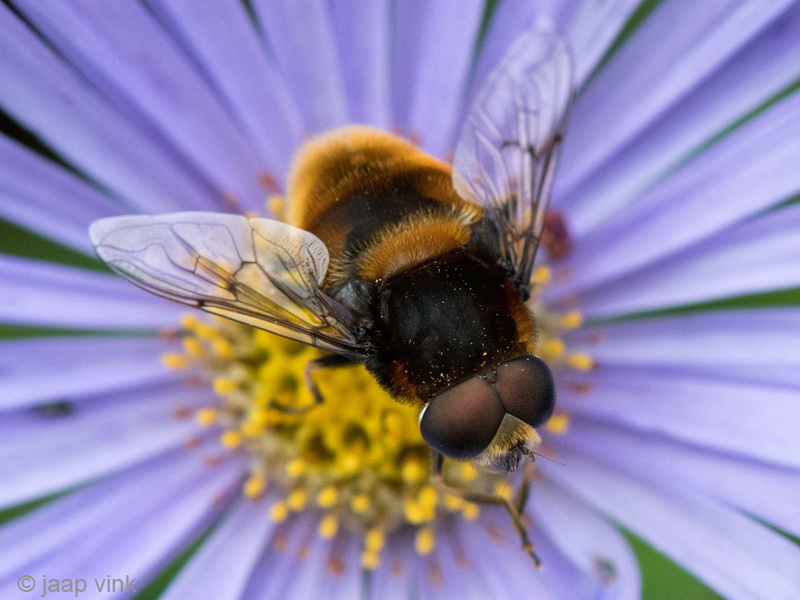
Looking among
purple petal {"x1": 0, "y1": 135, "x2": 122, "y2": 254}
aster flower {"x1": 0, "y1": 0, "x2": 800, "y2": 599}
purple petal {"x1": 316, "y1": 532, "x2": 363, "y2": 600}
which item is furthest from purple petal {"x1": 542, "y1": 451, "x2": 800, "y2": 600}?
purple petal {"x1": 0, "y1": 135, "x2": 122, "y2": 254}

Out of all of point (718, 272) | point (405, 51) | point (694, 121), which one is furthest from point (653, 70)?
point (405, 51)

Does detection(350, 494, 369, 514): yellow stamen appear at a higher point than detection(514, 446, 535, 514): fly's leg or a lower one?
higher

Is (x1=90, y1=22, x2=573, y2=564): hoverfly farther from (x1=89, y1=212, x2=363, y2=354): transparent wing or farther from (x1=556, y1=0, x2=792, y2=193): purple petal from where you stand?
(x1=556, y1=0, x2=792, y2=193): purple petal

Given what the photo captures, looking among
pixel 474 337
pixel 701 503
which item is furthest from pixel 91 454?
pixel 701 503

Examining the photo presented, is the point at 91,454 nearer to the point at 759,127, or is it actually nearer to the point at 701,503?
the point at 701,503

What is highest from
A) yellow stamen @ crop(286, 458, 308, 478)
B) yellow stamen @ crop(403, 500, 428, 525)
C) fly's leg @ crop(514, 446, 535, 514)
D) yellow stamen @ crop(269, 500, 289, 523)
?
yellow stamen @ crop(286, 458, 308, 478)
